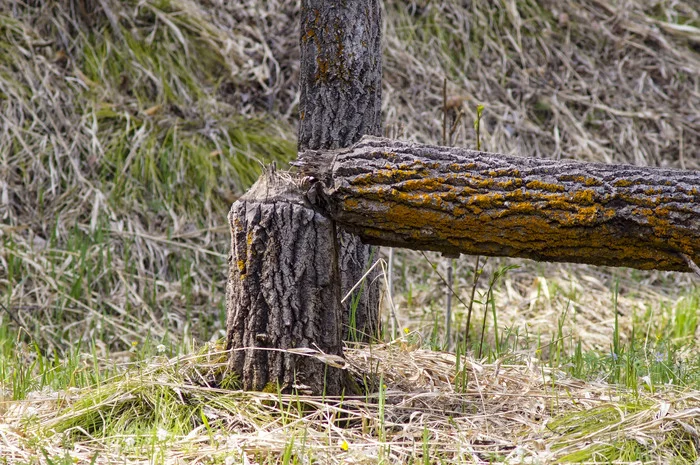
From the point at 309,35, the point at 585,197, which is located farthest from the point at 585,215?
the point at 309,35

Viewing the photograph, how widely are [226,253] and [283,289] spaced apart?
2.94 m

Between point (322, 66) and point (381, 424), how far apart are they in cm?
157

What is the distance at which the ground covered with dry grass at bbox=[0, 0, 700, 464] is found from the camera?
7.72 feet

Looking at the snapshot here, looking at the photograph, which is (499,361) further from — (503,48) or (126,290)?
(503,48)

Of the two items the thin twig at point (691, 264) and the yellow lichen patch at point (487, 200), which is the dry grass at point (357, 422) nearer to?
the thin twig at point (691, 264)

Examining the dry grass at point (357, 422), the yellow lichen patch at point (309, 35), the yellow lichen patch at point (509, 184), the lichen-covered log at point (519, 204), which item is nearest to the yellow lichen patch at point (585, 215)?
the lichen-covered log at point (519, 204)

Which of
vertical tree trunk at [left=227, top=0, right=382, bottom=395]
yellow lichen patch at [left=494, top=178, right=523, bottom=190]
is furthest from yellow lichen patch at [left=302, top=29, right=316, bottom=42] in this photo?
yellow lichen patch at [left=494, top=178, right=523, bottom=190]

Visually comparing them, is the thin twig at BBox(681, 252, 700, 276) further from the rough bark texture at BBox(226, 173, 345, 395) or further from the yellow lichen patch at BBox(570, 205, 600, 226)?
the rough bark texture at BBox(226, 173, 345, 395)

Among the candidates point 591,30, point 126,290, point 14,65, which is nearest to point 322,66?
point 126,290

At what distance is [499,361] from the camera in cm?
280

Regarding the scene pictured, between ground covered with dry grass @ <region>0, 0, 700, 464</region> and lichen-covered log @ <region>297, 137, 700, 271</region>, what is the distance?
1.53 feet

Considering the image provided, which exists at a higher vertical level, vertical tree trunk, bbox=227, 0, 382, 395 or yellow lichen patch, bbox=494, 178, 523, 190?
yellow lichen patch, bbox=494, 178, 523, 190

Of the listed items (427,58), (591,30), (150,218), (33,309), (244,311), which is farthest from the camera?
(591,30)

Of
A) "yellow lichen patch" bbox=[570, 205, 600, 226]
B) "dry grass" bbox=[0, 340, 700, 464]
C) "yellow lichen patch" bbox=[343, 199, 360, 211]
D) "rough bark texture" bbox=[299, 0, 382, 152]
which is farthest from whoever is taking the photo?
"rough bark texture" bbox=[299, 0, 382, 152]
